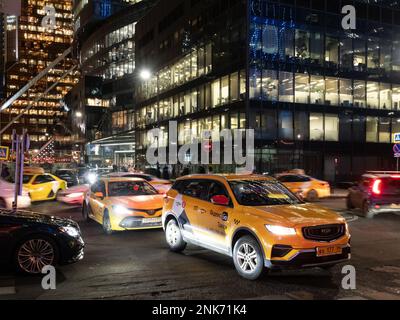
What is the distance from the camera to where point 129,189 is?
13.4 metres

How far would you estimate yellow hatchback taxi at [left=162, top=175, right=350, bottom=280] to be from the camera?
720 centimetres

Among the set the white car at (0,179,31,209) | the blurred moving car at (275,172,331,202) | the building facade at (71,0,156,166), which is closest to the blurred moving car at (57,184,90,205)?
the white car at (0,179,31,209)

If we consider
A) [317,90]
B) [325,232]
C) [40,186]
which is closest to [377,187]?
[325,232]

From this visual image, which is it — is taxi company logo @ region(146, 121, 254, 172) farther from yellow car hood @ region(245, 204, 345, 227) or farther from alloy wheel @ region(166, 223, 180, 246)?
yellow car hood @ region(245, 204, 345, 227)

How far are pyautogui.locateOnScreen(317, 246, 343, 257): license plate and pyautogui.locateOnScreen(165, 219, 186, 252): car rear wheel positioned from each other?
11.1 ft

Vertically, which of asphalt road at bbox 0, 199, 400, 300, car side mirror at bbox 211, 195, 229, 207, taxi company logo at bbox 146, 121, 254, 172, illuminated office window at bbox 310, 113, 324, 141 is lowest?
asphalt road at bbox 0, 199, 400, 300

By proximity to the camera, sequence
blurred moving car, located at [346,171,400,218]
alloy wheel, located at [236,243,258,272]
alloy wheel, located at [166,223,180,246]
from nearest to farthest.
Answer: alloy wheel, located at [236,243,258,272] → alloy wheel, located at [166,223,180,246] → blurred moving car, located at [346,171,400,218]

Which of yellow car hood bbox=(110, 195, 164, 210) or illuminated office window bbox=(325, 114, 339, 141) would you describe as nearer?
yellow car hood bbox=(110, 195, 164, 210)

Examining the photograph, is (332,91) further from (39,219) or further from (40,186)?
(39,219)

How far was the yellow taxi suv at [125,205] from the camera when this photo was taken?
11859 millimetres

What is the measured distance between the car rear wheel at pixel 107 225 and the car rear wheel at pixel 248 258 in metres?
5.11

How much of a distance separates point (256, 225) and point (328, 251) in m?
1.22

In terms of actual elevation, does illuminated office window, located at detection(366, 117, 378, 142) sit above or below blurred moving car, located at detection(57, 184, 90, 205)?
above

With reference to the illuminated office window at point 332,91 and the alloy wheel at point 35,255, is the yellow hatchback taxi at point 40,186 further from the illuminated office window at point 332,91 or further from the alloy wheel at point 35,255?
the illuminated office window at point 332,91
